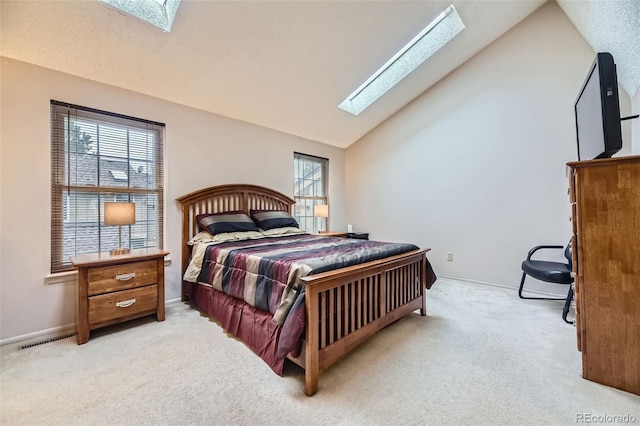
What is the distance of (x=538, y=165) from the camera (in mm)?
3266

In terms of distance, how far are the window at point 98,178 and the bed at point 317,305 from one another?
0.40 m

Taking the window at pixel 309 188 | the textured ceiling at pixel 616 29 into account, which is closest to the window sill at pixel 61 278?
the window at pixel 309 188

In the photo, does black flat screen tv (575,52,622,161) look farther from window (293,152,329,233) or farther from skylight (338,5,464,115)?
window (293,152,329,233)

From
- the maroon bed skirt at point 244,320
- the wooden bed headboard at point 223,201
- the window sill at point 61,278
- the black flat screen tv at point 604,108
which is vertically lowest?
the maroon bed skirt at point 244,320

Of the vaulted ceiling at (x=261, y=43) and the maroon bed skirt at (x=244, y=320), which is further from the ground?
the vaulted ceiling at (x=261, y=43)

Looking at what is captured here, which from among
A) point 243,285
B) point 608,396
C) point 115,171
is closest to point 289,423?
point 243,285

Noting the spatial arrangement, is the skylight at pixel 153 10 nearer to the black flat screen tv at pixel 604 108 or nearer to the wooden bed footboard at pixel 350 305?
the wooden bed footboard at pixel 350 305

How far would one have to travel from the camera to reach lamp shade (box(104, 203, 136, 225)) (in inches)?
90.5

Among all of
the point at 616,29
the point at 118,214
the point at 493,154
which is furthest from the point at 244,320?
the point at 616,29

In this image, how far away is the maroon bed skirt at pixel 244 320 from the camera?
70.7 inches

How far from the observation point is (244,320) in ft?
6.97

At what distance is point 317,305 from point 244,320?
85cm

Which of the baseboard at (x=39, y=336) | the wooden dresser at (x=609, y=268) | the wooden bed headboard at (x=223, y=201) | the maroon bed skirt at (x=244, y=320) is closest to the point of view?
the wooden dresser at (x=609, y=268)

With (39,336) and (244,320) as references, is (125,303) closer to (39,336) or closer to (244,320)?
(39,336)
